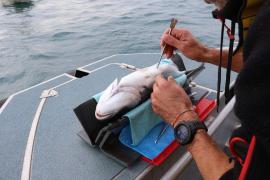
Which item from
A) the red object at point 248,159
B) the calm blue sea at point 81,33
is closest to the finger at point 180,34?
the red object at point 248,159

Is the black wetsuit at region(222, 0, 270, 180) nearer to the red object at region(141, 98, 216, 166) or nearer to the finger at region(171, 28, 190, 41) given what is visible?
the red object at region(141, 98, 216, 166)

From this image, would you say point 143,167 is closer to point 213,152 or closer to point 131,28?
point 213,152

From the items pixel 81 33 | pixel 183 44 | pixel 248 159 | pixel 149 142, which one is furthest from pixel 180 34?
pixel 81 33

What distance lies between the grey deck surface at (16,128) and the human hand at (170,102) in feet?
2.50

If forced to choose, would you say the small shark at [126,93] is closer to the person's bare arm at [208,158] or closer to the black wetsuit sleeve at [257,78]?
the person's bare arm at [208,158]


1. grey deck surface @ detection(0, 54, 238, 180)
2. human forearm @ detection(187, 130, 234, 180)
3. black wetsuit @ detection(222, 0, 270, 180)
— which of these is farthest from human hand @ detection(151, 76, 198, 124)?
black wetsuit @ detection(222, 0, 270, 180)

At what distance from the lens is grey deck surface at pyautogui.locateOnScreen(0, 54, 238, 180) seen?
Result: 56.7 inches

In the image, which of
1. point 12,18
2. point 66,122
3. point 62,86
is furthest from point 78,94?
point 12,18

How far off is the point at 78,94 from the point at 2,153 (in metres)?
0.68

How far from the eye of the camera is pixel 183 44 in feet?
6.69

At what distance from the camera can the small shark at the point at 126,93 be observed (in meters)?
1.45

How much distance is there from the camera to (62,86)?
7.40 feet

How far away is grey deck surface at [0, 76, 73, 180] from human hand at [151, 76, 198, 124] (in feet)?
2.50

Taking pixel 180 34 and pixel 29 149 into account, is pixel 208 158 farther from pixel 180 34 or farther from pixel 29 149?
pixel 180 34
